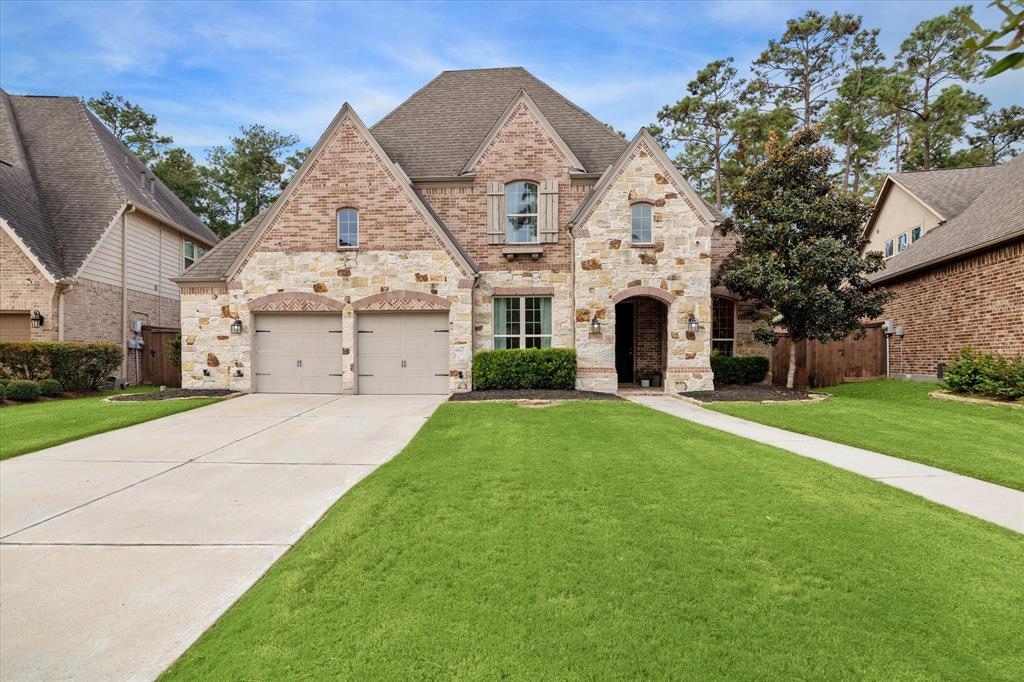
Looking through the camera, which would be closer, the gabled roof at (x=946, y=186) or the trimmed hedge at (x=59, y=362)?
the trimmed hedge at (x=59, y=362)

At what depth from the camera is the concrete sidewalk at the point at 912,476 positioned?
14.8 feet

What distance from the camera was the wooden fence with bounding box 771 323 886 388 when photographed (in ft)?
51.4

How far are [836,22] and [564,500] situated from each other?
36.5 m

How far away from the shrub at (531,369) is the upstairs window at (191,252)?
16.3 m

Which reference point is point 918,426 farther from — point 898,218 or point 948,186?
point 898,218

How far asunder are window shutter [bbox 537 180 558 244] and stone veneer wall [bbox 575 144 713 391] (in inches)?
50.4

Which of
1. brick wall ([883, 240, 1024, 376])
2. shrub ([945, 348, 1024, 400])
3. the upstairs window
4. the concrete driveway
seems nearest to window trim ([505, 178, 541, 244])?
the concrete driveway

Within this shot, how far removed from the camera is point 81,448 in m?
7.25

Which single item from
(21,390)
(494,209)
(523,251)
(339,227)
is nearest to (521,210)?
(494,209)

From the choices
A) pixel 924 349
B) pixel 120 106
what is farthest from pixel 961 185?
pixel 120 106

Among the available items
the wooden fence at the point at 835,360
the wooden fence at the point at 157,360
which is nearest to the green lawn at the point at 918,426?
the wooden fence at the point at 835,360

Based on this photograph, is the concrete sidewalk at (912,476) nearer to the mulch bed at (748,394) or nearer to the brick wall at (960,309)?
the mulch bed at (748,394)

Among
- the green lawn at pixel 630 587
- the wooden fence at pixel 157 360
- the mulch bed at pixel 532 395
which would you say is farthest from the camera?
the wooden fence at pixel 157 360

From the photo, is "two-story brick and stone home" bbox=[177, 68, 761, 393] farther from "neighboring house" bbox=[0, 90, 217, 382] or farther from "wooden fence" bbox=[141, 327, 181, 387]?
"neighboring house" bbox=[0, 90, 217, 382]
